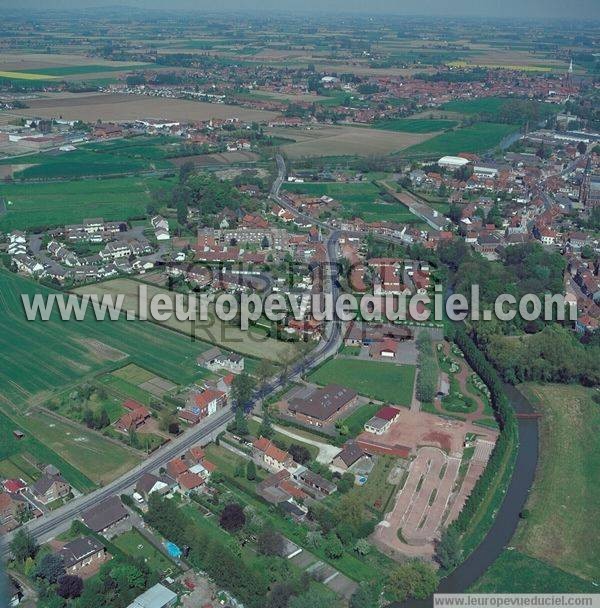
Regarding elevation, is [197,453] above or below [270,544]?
below

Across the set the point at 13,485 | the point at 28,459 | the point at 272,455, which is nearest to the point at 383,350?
the point at 272,455

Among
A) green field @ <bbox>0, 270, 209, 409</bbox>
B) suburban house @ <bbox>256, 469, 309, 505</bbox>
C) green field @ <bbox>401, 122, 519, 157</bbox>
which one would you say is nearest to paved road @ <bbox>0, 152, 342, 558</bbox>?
green field @ <bbox>0, 270, 209, 409</bbox>

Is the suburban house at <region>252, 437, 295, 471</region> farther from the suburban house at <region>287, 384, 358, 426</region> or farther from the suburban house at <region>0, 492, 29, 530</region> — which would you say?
the suburban house at <region>0, 492, 29, 530</region>

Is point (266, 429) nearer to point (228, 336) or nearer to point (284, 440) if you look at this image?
point (284, 440)

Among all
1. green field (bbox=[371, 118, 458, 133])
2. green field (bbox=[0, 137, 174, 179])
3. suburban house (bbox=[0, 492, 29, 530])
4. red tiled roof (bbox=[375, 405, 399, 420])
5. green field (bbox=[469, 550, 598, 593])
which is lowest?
green field (bbox=[469, 550, 598, 593])

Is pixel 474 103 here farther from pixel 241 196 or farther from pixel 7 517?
pixel 7 517

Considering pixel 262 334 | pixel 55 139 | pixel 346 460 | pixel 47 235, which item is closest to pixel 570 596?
A: pixel 346 460
